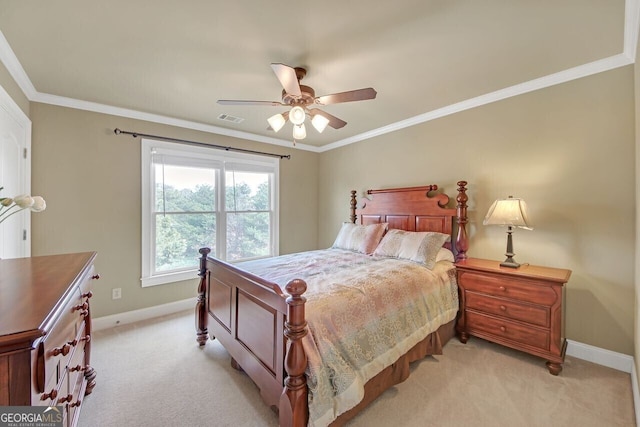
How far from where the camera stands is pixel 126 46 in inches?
79.1

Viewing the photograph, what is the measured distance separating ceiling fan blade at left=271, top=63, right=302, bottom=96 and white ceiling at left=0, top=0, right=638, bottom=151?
29cm

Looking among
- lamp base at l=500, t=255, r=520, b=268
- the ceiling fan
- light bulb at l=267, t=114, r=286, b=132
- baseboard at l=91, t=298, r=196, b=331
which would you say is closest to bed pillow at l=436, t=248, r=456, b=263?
lamp base at l=500, t=255, r=520, b=268

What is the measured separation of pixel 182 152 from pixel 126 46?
1698mm

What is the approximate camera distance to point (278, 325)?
5.36ft

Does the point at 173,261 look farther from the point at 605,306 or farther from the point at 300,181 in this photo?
the point at 605,306

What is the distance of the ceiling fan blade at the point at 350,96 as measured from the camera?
2.00 meters

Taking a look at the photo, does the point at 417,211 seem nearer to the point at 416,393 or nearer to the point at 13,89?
the point at 416,393

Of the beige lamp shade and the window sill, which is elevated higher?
the beige lamp shade

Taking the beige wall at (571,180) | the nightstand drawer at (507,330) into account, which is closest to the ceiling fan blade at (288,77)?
the beige wall at (571,180)

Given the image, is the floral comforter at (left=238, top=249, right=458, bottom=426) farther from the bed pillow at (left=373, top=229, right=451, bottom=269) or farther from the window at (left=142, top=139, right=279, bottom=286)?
the window at (left=142, top=139, right=279, bottom=286)

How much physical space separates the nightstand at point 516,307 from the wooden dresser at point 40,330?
2947mm

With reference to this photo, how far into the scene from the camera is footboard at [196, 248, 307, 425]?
1.44 m

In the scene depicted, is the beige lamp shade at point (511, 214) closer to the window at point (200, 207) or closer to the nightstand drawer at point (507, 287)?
the nightstand drawer at point (507, 287)

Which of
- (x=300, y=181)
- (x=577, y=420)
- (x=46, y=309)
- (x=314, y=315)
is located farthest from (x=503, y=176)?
(x=46, y=309)
